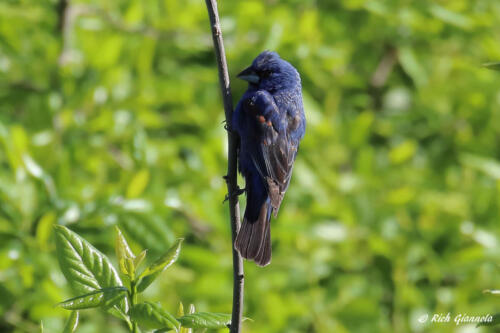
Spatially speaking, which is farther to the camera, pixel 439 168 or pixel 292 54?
pixel 439 168

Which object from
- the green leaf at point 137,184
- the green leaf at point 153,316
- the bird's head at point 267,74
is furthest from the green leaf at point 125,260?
the bird's head at point 267,74

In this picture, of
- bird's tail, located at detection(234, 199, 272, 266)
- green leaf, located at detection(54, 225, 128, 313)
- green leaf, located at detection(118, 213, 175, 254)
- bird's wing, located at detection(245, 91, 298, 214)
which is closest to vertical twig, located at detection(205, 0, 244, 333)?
green leaf, located at detection(54, 225, 128, 313)

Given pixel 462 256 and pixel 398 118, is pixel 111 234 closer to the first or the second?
pixel 462 256

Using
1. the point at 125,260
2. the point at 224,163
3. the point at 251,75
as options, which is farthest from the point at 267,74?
the point at 125,260

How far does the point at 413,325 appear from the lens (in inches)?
132

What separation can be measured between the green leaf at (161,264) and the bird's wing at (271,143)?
103 cm

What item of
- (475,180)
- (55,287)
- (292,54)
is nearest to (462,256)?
(475,180)

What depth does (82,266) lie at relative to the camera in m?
1.34

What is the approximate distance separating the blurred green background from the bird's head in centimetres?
40

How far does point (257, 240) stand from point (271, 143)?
48cm

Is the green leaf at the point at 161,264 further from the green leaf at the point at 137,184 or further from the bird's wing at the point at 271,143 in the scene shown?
the green leaf at the point at 137,184

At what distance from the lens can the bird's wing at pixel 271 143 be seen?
2.43 m

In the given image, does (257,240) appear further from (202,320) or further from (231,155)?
(202,320)

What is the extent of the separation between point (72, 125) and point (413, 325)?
6.56ft
